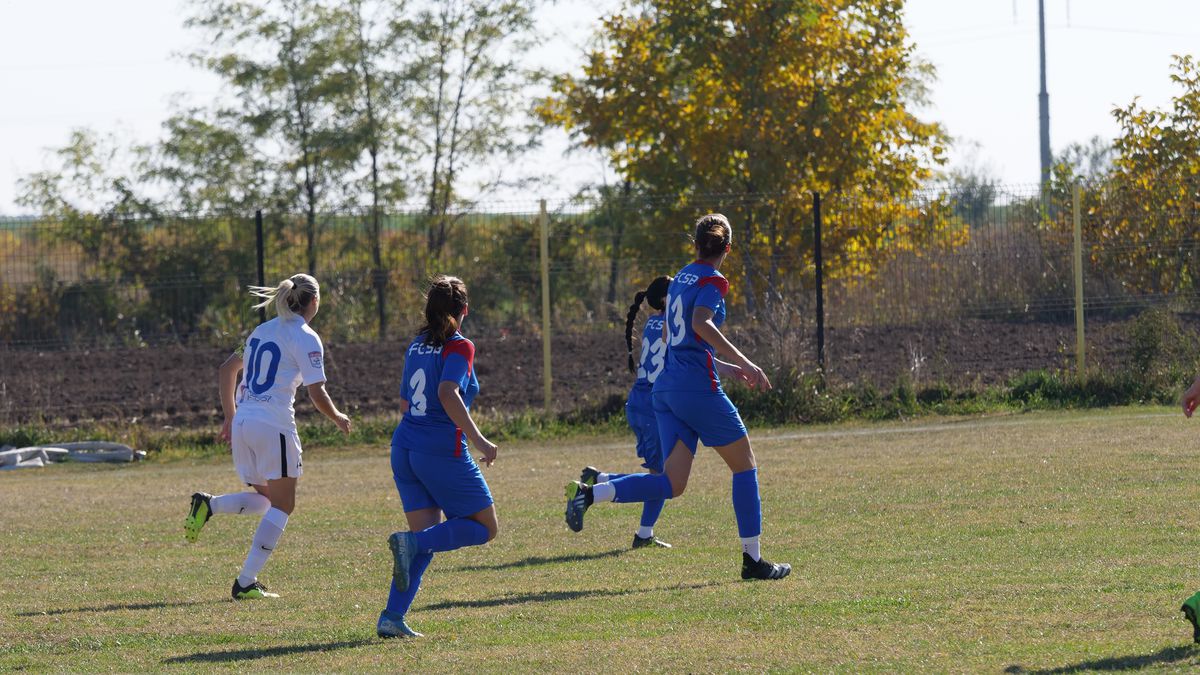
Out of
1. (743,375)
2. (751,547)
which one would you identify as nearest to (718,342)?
(743,375)

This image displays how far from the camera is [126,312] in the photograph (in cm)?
1953

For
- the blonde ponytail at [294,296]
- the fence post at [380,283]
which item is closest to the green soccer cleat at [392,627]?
the blonde ponytail at [294,296]

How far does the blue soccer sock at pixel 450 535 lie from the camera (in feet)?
23.1

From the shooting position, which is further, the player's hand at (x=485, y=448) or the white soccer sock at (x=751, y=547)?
the white soccer sock at (x=751, y=547)

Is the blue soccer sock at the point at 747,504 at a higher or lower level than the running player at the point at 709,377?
lower

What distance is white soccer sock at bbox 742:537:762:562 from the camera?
8.39m

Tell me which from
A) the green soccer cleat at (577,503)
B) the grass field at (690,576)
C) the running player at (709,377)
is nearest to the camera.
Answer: the grass field at (690,576)

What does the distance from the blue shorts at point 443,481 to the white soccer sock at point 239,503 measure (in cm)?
201

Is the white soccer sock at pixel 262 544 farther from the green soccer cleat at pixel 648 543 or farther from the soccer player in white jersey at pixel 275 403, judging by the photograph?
the green soccer cleat at pixel 648 543

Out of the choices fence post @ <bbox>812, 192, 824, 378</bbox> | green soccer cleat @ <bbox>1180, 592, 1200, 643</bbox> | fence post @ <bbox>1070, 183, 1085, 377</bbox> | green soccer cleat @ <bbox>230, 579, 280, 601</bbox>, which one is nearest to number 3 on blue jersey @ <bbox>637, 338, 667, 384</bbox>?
green soccer cleat @ <bbox>230, 579, 280, 601</bbox>

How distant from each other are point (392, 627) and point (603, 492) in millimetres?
2267

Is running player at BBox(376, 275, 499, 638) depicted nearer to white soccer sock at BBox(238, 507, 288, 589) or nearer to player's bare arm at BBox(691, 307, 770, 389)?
player's bare arm at BBox(691, 307, 770, 389)

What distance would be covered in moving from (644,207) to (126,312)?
6.79 metres

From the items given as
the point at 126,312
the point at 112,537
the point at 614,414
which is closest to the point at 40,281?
the point at 126,312
